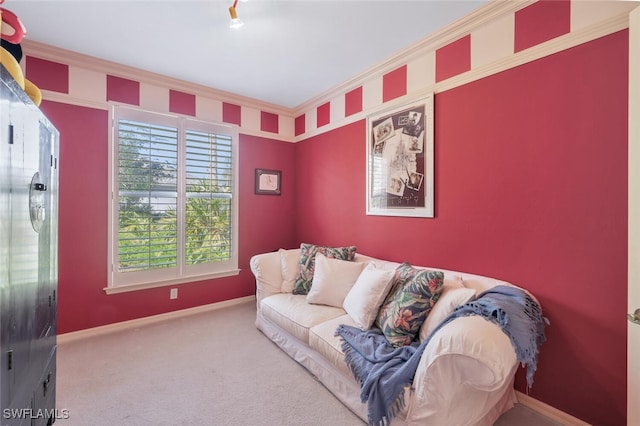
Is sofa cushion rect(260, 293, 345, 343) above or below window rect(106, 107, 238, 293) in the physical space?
below

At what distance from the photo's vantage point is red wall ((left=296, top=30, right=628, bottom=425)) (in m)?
1.56

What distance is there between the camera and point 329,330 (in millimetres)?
2064

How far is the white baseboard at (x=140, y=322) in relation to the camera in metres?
2.69

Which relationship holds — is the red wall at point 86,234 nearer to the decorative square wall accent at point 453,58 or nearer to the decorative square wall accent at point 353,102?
the decorative square wall accent at point 353,102

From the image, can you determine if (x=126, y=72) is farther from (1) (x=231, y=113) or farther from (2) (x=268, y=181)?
(2) (x=268, y=181)

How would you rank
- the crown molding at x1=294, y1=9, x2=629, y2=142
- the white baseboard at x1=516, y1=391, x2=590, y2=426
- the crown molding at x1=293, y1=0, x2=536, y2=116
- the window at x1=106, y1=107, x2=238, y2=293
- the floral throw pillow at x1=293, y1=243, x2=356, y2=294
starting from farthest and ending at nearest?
the window at x1=106, y1=107, x2=238, y2=293
the floral throw pillow at x1=293, y1=243, x2=356, y2=294
the crown molding at x1=293, y1=0, x2=536, y2=116
the white baseboard at x1=516, y1=391, x2=590, y2=426
the crown molding at x1=294, y1=9, x2=629, y2=142

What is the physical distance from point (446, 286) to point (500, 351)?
2.25 ft

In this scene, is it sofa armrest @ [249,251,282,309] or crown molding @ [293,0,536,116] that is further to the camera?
sofa armrest @ [249,251,282,309]

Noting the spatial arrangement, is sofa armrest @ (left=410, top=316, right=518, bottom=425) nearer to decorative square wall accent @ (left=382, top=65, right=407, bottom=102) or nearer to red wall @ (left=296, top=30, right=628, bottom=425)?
red wall @ (left=296, top=30, right=628, bottom=425)

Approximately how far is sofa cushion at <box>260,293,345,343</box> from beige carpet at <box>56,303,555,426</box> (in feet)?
0.93

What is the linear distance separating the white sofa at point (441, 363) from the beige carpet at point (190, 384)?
118mm

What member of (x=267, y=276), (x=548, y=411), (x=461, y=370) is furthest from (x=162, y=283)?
(x=548, y=411)

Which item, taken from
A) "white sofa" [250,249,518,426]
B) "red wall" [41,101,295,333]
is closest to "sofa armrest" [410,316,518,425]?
"white sofa" [250,249,518,426]

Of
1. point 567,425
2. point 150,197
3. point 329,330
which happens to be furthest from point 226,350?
point 567,425
